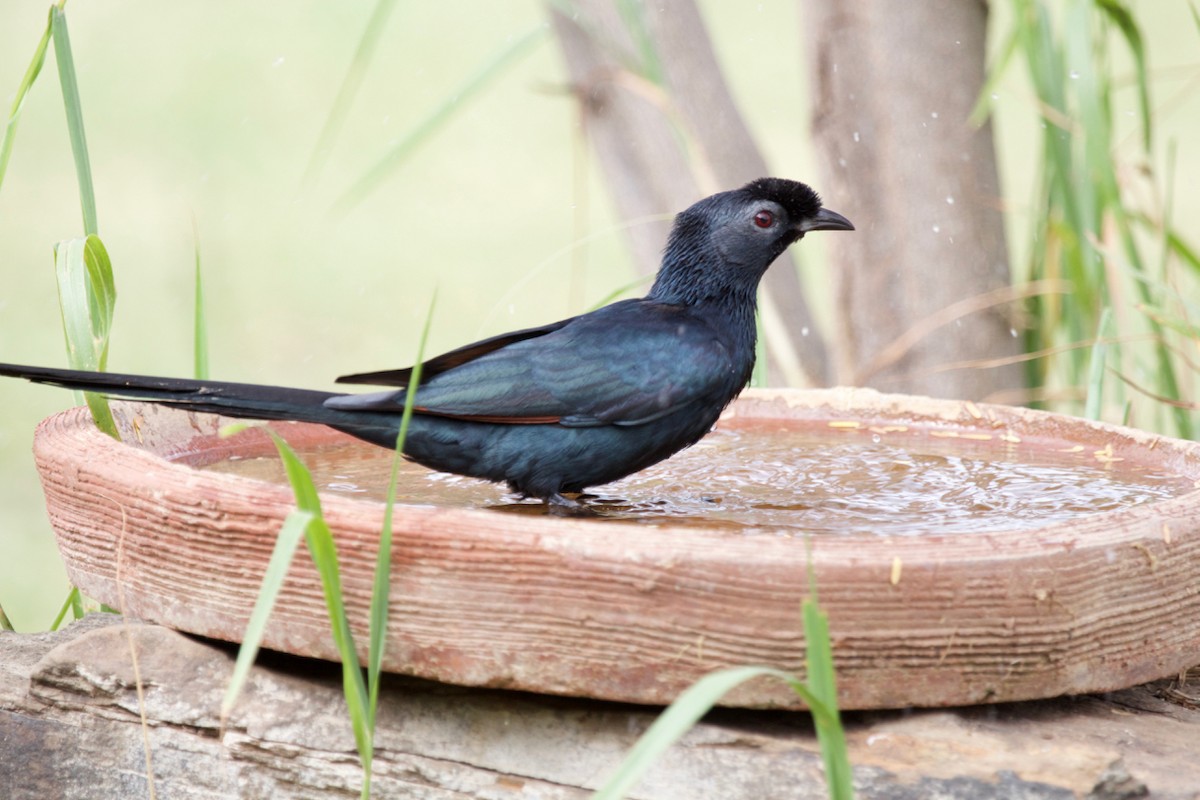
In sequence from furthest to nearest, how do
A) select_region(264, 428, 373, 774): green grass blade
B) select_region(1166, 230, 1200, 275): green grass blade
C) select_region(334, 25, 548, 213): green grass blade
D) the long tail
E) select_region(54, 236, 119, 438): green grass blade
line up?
select_region(334, 25, 548, 213): green grass blade, select_region(1166, 230, 1200, 275): green grass blade, select_region(54, 236, 119, 438): green grass blade, the long tail, select_region(264, 428, 373, 774): green grass blade

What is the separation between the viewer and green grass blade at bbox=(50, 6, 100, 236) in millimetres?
2721

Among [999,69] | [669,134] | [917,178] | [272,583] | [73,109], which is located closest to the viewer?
[272,583]

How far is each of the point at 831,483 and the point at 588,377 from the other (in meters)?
0.70

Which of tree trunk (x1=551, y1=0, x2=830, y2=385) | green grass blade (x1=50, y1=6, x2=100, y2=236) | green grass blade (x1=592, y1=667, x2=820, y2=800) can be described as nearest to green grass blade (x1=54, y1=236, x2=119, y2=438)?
green grass blade (x1=50, y1=6, x2=100, y2=236)

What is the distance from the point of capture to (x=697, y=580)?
6.94ft

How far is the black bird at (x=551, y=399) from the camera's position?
2.74 meters

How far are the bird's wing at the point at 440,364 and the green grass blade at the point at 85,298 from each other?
1.61 feet

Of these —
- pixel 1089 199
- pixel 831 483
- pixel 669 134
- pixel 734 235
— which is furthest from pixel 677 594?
pixel 669 134

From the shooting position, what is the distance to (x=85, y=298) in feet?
8.95

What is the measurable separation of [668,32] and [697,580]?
3.64 m

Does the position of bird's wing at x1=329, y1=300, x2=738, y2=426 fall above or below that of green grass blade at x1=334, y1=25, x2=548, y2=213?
below

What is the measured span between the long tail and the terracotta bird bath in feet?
0.49

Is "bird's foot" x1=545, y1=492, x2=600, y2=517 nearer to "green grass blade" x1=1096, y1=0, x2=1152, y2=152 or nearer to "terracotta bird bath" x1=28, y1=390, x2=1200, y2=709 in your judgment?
"terracotta bird bath" x1=28, y1=390, x2=1200, y2=709

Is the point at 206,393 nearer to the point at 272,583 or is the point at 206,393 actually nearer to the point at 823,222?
the point at 272,583
